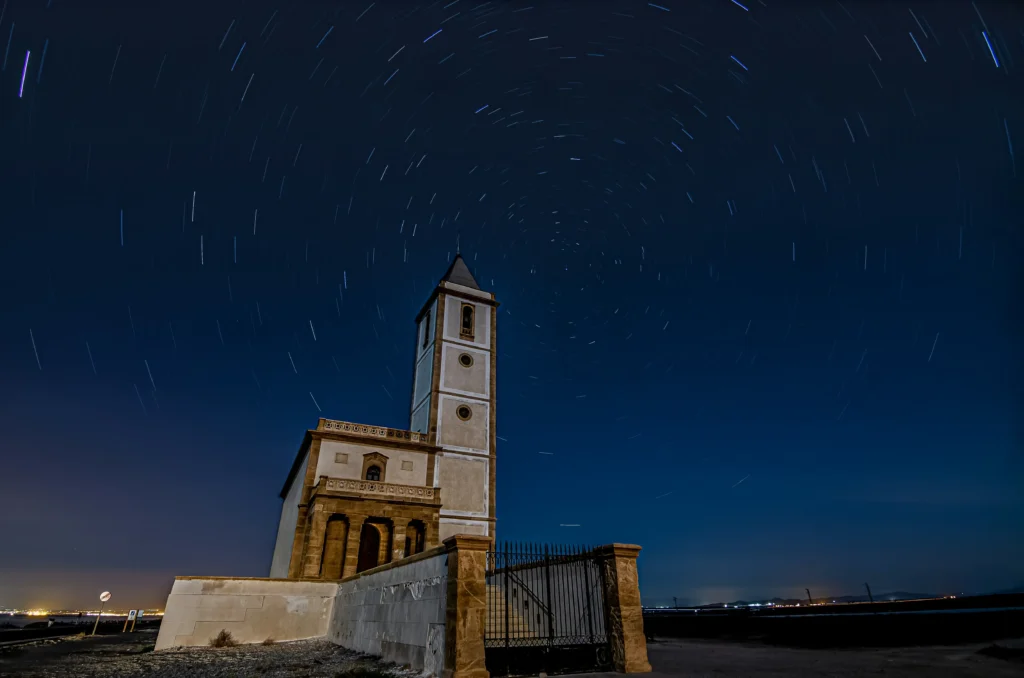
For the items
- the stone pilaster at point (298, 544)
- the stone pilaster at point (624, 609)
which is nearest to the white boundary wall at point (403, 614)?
the stone pilaster at point (624, 609)

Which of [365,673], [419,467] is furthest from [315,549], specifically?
[365,673]

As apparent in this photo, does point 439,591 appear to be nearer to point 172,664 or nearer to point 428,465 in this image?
point 172,664

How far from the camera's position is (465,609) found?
7.91 m

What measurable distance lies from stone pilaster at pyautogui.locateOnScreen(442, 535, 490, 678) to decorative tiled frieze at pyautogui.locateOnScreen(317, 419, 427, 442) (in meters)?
20.5

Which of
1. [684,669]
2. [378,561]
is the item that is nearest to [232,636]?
[378,561]

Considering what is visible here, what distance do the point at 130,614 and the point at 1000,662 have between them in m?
38.9

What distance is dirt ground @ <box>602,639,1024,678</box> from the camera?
8.37m

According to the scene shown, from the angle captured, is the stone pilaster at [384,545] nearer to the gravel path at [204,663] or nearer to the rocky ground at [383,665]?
the gravel path at [204,663]

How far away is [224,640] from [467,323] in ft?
73.5

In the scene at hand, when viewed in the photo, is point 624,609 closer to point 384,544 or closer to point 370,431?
point 384,544

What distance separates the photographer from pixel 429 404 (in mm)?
30484

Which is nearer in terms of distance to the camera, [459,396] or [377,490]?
[377,490]

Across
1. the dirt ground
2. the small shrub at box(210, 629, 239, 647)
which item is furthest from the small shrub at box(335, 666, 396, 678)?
the small shrub at box(210, 629, 239, 647)

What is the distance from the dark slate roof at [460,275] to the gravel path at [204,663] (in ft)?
79.3
